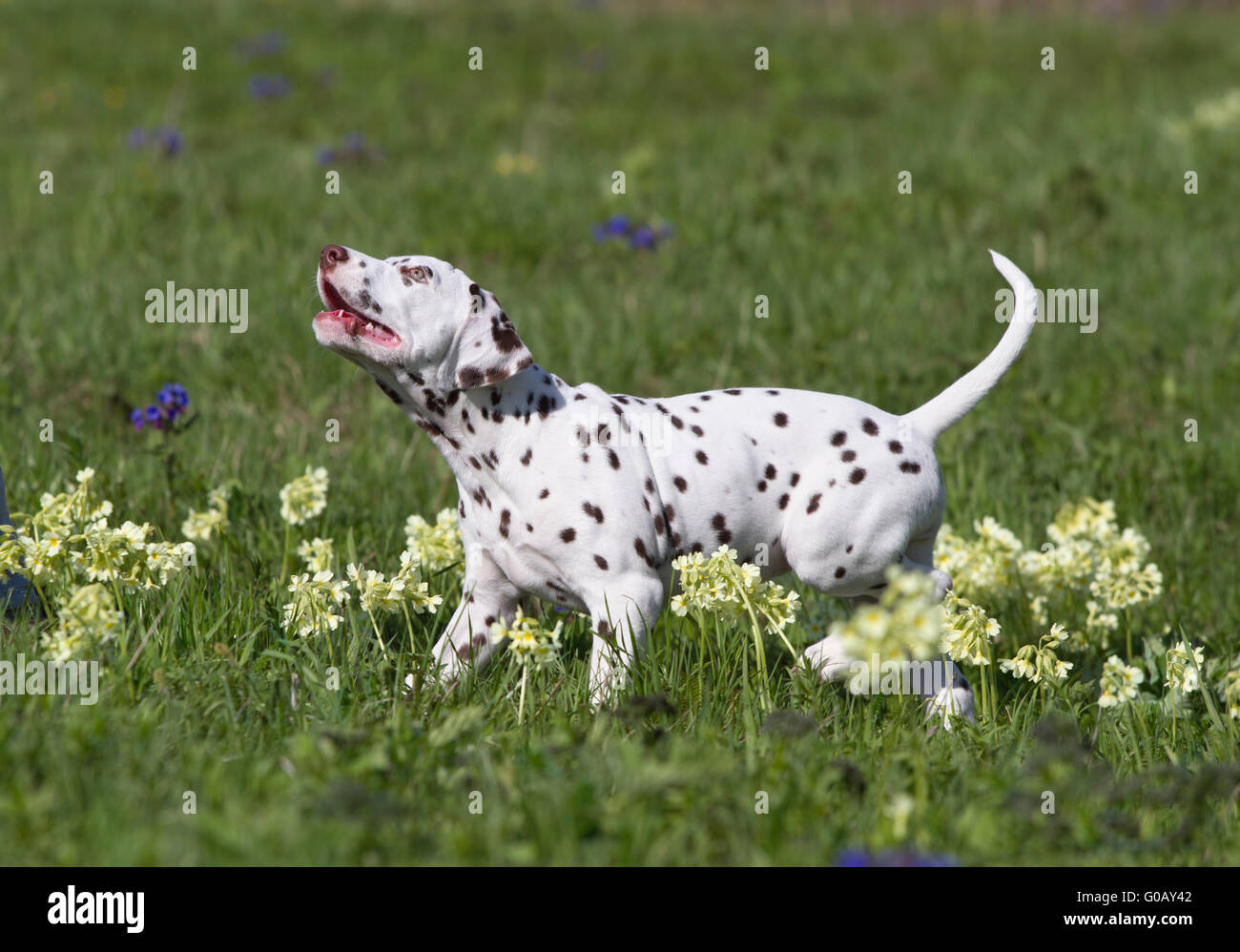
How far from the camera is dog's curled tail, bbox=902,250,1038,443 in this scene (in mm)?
4656

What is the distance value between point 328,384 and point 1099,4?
19.1m

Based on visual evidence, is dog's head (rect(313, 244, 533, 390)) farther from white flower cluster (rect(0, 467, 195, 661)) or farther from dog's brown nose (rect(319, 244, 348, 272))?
white flower cluster (rect(0, 467, 195, 661))

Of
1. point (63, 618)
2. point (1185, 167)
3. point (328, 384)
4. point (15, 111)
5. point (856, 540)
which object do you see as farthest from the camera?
point (15, 111)

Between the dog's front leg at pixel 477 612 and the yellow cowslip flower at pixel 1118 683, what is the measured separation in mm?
2041

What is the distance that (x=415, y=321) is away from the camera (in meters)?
4.11

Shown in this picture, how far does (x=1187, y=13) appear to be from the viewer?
20.0 metres

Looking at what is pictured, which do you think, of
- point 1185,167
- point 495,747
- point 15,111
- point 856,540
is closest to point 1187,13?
point 1185,167

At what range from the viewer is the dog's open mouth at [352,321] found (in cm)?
402

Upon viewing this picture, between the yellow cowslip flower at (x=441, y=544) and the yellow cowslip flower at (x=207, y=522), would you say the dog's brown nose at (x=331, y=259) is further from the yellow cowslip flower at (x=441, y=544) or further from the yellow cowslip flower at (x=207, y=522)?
the yellow cowslip flower at (x=207, y=522)

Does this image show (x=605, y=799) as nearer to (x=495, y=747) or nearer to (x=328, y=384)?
(x=495, y=747)

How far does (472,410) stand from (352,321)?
49cm

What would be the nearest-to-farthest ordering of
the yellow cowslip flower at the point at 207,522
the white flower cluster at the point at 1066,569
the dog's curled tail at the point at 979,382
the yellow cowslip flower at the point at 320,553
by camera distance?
1. the dog's curled tail at the point at 979,382
2. the yellow cowslip flower at the point at 320,553
3. the yellow cowslip flower at the point at 207,522
4. the white flower cluster at the point at 1066,569

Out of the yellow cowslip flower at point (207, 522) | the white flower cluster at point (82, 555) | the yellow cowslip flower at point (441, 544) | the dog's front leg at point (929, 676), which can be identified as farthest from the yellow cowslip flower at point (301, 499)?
the dog's front leg at point (929, 676)

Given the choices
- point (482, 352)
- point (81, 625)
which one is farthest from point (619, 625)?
point (81, 625)
